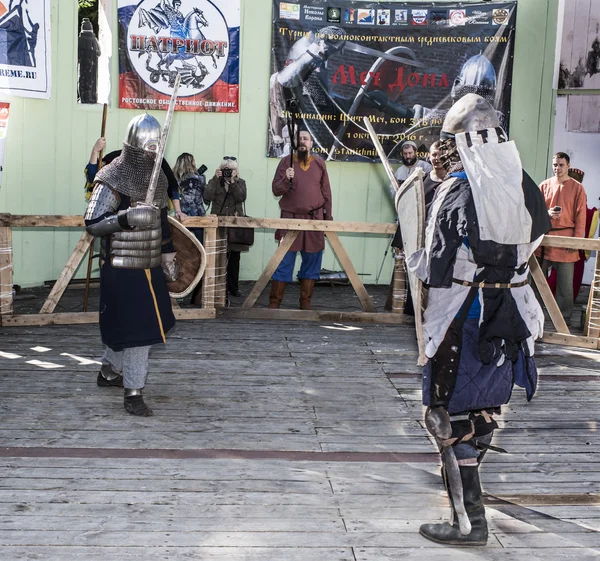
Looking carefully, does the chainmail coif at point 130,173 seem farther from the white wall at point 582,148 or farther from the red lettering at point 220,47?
the white wall at point 582,148

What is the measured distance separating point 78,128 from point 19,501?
21.0 ft

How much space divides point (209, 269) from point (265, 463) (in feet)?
11.7

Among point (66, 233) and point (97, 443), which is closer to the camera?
point (97, 443)

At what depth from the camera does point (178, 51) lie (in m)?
9.23

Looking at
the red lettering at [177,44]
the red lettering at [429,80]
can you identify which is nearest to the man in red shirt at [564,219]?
the red lettering at [429,80]

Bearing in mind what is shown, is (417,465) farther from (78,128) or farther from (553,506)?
(78,128)

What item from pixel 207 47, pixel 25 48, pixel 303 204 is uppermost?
pixel 207 47

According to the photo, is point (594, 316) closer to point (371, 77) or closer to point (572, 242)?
point (572, 242)

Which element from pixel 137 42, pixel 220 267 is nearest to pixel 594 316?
pixel 220 267

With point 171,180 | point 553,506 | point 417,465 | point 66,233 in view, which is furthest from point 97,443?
point 66,233

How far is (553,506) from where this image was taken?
3.54 m

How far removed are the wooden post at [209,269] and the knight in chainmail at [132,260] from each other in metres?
2.57

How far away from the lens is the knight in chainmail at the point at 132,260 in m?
4.50

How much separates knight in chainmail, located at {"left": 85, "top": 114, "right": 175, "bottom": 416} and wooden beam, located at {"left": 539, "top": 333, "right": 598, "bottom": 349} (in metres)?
3.48
